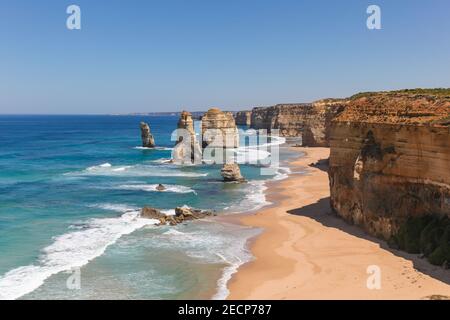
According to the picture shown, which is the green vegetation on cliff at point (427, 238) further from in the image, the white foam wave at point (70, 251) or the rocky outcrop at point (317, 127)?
the rocky outcrop at point (317, 127)

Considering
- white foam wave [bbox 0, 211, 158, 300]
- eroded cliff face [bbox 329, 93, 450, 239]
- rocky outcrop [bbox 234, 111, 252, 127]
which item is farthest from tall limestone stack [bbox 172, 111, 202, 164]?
rocky outcrop [bbox 234, 111, 252, 127]

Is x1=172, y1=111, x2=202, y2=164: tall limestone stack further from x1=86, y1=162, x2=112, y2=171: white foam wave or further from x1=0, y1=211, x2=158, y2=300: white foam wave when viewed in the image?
x1=0, y1=211, x2=158, y2=300: white foam wave

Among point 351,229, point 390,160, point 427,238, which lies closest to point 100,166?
point 351,229

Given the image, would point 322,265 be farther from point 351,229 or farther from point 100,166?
point 100,166

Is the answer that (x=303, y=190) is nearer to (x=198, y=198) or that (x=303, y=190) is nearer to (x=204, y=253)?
(x=198, y=198)

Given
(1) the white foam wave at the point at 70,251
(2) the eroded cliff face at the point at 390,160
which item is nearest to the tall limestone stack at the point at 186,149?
(1) the white foam wave at the point at 70,251
